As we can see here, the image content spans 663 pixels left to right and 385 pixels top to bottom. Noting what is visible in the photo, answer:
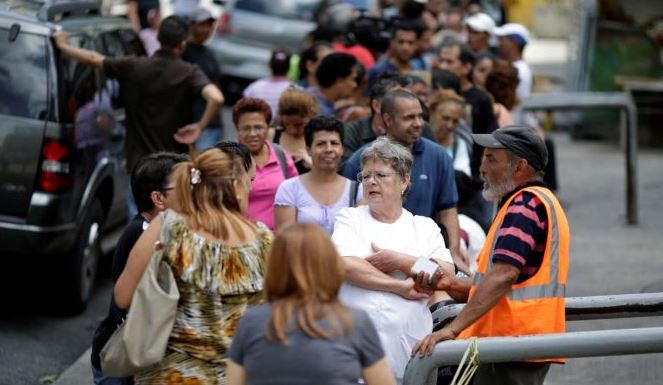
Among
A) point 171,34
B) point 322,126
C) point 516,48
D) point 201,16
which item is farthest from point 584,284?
point 322,126

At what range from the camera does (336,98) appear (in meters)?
11.1

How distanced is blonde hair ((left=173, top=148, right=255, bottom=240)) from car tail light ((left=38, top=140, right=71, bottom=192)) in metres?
4.34

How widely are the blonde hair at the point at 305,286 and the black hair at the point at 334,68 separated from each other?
20.8 feet

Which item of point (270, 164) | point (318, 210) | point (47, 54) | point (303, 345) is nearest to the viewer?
point (303, 345)

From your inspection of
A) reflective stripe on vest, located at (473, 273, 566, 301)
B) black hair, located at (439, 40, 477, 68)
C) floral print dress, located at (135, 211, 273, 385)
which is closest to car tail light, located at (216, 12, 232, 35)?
black hair, located at (439, 40, 477, 68)

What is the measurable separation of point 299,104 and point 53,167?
175 cm

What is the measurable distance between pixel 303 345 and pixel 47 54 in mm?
5920

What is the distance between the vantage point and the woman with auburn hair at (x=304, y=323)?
15.1ft

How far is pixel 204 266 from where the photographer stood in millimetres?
5520

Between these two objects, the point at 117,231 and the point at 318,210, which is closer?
the point at 318,210

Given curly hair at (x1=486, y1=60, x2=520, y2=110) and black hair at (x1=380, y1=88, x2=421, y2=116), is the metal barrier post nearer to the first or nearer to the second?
black hair at (x1=380, y1=88, x2=421, y2=116)

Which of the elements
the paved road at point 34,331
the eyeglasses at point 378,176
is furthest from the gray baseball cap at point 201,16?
the eyeglasses at point 378,176

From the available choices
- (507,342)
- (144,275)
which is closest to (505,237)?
(507,342)

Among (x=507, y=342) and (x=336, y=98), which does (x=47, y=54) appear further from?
(x=507, y=342)
